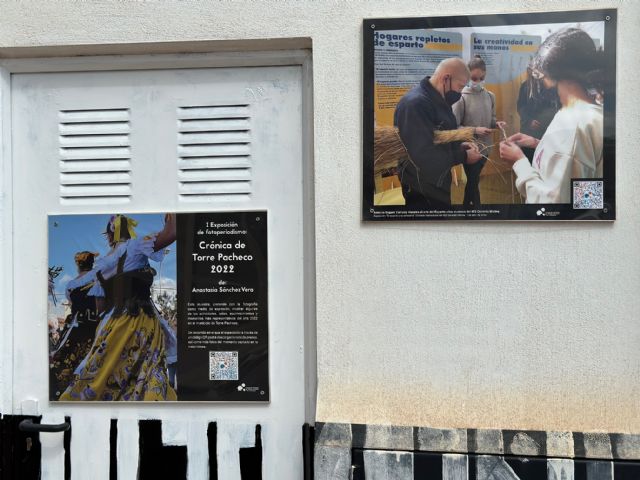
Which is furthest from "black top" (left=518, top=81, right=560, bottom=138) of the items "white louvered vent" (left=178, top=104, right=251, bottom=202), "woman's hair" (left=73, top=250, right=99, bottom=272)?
"woman's hair" (left=73, top=250, right=99, bottom=272)

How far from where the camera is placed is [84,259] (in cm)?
333

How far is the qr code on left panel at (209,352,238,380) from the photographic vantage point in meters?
3.25

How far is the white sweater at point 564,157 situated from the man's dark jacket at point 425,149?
0.31 meters

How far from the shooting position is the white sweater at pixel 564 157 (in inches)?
118

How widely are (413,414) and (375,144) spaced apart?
120cm

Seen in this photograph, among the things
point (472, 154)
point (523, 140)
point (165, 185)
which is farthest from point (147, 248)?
point (523, 140)

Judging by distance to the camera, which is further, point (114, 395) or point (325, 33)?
point (114, 395)

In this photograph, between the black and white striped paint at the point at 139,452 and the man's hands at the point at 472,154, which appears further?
the black and white striped paint at the point at 139,452

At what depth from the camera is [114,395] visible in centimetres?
331

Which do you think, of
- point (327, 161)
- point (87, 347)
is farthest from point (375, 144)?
point (87, 347)

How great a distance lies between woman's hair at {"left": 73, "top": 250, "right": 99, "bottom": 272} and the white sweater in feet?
6.56

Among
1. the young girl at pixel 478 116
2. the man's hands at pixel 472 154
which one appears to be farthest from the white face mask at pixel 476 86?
the man's hands at pixel 472 154

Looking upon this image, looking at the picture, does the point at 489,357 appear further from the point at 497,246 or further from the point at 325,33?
the point at 325,33

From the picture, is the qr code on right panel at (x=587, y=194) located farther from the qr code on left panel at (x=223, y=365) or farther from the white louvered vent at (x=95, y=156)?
the white louvered vent at (x=95, y=156)
